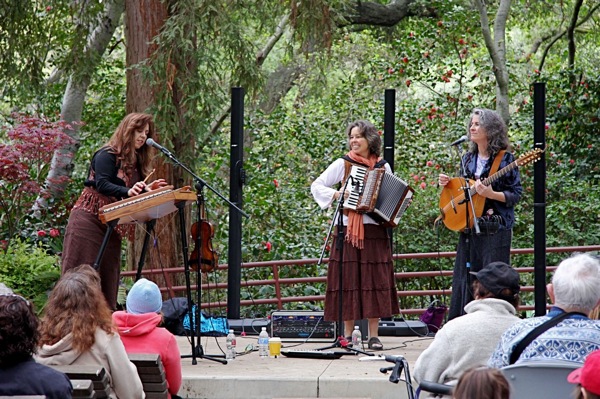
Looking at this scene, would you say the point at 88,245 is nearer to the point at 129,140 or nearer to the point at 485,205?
the point at 129,140

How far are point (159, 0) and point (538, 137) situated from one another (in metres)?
5.19

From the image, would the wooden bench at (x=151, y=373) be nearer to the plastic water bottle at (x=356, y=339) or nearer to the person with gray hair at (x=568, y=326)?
the person with gray hair at (x=568, y=326)

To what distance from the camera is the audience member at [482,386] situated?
3.19 metres

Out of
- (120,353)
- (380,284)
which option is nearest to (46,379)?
(120,353)

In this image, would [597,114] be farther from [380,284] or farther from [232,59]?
[380,284]

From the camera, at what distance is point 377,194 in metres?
8.57

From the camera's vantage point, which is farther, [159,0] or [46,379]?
[159,0]

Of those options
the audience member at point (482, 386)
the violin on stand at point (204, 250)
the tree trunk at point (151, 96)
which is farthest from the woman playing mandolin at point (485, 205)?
the audience member at point (482, 386)

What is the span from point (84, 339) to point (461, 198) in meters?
4.24

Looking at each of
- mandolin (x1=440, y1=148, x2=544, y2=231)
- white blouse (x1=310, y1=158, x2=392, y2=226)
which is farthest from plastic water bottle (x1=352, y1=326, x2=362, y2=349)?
mandolin (x1=440, y1=148, x2=544, y2=231)

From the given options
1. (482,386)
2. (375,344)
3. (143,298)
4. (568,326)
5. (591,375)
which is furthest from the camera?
(375,344)

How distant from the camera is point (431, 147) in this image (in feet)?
48.9

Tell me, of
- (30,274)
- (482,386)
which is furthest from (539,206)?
(482,386)

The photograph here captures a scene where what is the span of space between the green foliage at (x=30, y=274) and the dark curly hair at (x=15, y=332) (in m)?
6.27
